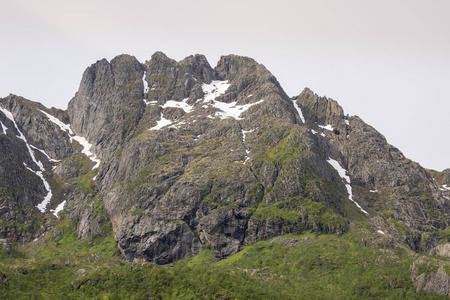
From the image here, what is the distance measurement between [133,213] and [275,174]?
8246cm

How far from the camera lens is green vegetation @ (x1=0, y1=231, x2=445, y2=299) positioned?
85000 mm

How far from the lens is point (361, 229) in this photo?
162 meters

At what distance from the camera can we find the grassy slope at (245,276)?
84938 mm

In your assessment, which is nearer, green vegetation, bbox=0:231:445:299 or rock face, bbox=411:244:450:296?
green vegetation, bbox=0:231:445:299

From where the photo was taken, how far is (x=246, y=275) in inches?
4033

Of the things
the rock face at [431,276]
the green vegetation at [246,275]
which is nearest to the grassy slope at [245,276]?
the green vegetation at [246,275]

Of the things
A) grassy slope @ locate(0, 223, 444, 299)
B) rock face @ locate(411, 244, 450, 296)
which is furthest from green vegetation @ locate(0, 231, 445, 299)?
rock face @ locate(411, 244, 450, 296)

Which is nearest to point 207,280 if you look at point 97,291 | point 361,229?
point 97,291

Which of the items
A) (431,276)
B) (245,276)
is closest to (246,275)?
(245,276)

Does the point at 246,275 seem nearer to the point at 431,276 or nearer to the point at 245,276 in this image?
the point at 245,276

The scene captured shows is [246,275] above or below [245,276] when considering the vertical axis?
below

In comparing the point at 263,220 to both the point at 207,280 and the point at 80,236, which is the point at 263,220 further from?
the point at 80,236

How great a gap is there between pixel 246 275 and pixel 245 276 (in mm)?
2558

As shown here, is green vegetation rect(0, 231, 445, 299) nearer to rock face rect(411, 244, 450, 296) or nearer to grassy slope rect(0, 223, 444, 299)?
grassy slope rect(0, 223, 444, 299)
